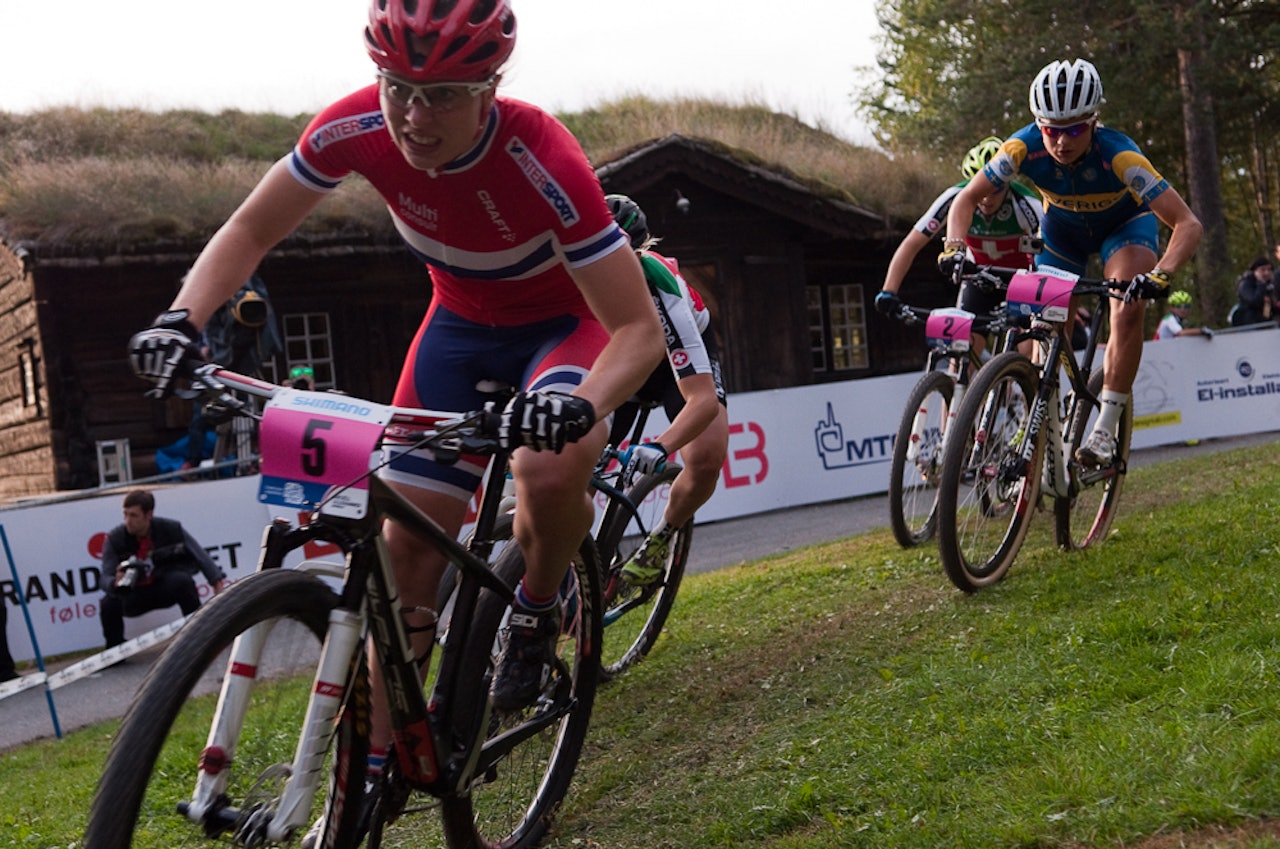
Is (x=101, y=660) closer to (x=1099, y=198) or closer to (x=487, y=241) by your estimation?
(x=487, y=241)

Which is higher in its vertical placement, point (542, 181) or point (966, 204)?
point (966, 204)

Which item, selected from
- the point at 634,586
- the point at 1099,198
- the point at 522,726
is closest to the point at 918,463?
the point at 1099,198

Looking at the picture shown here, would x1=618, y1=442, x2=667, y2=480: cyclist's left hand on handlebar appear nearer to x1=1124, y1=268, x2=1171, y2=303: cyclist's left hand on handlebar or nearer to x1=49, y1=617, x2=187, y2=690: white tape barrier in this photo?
x1=1124, y1=268, x2=1171, y2=303: cyclist's left hand on handlebar

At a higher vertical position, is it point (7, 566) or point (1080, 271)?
point (1080, 271)

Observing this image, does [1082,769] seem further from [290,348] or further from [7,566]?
[290,348]

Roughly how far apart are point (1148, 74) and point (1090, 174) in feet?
77.8

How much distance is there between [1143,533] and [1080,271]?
1612 mm

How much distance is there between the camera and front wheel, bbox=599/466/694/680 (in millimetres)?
5746

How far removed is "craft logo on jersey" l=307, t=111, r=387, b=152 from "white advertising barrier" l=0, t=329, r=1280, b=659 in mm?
1076

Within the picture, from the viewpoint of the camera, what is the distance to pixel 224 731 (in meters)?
2.78

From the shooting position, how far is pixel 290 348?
21.4 meters

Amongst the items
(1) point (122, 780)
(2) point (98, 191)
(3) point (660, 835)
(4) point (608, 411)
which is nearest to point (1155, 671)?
(3) point (660, 835)

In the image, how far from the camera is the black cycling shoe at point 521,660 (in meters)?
3.80

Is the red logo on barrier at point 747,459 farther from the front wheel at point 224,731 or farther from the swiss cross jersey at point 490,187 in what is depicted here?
the front wheel at point 224,731
